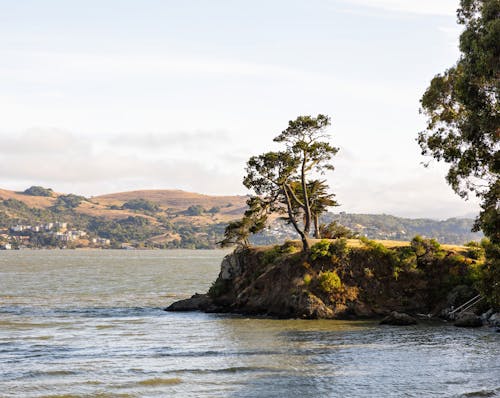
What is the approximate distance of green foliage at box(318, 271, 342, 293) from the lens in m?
54.4

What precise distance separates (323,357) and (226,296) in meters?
26.2

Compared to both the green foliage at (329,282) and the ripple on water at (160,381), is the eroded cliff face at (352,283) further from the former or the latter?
the ripple on water at (160,381)

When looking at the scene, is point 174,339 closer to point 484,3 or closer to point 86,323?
point 86,323

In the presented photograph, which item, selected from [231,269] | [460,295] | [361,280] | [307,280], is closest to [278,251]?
[231,269]

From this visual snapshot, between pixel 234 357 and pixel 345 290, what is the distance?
19202mm

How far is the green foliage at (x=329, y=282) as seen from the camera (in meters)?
54.4

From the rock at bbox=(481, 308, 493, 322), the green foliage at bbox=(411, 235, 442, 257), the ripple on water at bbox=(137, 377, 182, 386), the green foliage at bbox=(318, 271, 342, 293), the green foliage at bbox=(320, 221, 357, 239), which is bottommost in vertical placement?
the ripple on water at bbox=(137, 377, 182, 386)

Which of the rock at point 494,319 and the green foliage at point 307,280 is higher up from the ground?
the green foliage at point 307,280

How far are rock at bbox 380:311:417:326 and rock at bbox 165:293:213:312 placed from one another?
18.2 metres

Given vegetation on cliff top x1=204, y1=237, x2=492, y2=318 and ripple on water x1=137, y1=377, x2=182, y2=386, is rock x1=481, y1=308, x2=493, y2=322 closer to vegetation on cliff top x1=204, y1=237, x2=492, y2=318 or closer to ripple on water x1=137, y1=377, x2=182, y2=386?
vegetation on cliff top x1=204, y1=237, x2=492, y2=318

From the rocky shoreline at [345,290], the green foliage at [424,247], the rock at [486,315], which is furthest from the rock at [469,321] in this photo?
the green foliage at [424,247]

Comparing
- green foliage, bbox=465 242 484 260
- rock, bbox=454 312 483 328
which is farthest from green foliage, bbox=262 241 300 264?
rock, bbox=454 312 483 328

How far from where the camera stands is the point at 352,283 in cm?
5553

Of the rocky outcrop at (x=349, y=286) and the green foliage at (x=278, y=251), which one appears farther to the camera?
the green foliage at (x=278, y=251)
